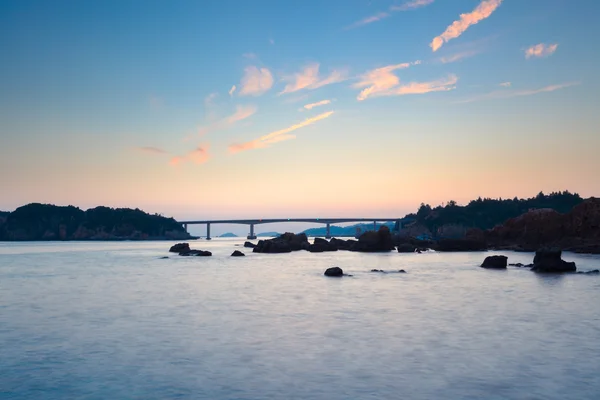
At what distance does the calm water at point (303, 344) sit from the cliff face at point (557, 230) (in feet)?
254

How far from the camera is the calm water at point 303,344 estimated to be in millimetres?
13781

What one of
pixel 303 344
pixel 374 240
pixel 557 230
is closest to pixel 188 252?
pixel 374 240

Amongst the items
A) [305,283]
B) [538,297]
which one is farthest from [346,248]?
[538,297]

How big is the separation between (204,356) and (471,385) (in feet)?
30.4

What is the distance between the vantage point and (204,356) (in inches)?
693

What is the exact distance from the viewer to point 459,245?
122062 millimetres

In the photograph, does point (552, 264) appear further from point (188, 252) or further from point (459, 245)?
point (188, 252)

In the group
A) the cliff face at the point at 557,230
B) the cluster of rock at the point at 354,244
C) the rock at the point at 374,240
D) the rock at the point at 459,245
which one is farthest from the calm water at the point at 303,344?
the rock at the point at 459,245

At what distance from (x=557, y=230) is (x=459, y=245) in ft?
73.5

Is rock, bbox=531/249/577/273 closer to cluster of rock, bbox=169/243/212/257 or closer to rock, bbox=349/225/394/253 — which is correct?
rock, bbox=349/225/394/253

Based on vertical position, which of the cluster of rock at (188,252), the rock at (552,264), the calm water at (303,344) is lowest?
the calm water at (303,344)

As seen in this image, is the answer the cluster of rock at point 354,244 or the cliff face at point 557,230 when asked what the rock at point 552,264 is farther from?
the cluster of rock at point 354,244

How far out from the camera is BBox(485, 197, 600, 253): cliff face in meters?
105

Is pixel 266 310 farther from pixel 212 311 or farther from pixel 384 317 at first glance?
pixel 384 317
